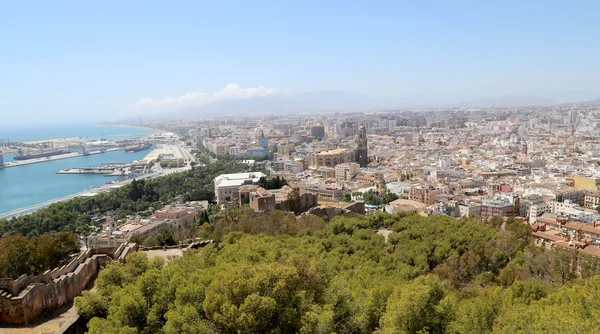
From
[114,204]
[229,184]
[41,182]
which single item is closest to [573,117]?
[229,184]

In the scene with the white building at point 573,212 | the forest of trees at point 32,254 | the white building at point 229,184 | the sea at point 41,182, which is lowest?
the sea at point 41,182

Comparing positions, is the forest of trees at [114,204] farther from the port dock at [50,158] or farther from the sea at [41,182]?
the port dock at [50,158]

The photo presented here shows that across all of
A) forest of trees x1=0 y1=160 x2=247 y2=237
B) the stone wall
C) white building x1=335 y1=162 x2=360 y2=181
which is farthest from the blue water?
the stone wall

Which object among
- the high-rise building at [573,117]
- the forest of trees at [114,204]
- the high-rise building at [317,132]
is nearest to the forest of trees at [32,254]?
the forest of trees at [114,204]

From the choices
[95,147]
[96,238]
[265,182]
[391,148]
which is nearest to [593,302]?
[96,238]

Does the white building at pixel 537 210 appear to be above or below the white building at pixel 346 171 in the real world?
below

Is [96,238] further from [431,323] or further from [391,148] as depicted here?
[391,148]
